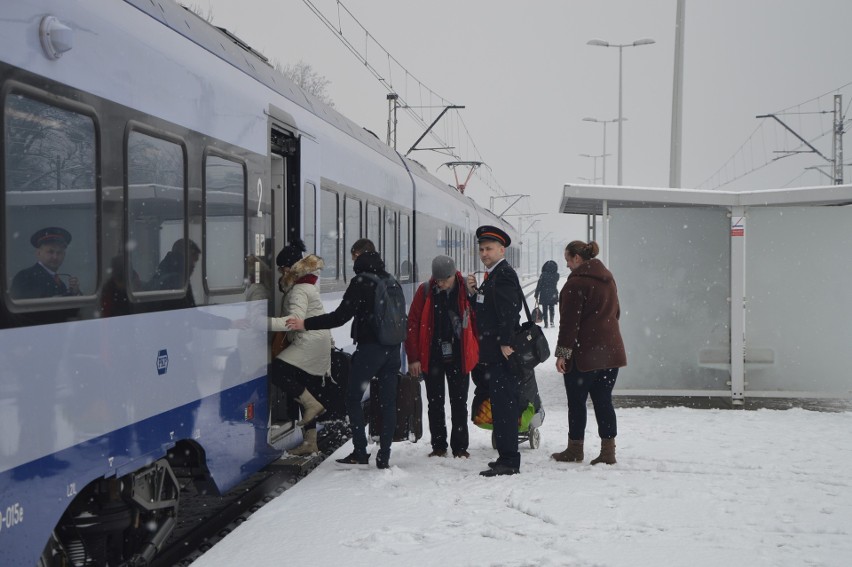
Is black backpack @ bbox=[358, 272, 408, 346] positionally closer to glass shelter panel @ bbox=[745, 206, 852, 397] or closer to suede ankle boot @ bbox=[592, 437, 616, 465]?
suede ankle boot @ bbox=[592, 437, 616, 465]

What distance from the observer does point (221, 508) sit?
6.95m

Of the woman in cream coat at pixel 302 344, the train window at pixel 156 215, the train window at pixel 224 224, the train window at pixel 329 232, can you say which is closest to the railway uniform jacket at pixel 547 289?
the train window at pixel 329 232

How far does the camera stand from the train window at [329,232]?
28.0ft

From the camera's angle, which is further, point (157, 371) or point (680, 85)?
point (680, 85)

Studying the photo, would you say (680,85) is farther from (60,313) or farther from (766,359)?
(60,313)

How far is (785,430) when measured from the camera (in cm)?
895

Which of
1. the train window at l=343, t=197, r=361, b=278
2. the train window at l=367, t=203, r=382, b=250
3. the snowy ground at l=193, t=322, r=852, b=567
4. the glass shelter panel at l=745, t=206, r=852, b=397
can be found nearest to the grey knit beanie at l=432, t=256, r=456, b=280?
the snowy ground at l=193, t=322, r=852, b=567

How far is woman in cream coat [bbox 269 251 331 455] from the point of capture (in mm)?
7047

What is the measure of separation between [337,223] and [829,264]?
18.5 feet

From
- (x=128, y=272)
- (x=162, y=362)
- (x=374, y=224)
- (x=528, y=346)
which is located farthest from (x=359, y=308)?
(x=374, y=224)

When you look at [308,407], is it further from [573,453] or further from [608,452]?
[608,452]

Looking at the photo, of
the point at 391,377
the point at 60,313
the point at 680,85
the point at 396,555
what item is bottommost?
the point at 396,555

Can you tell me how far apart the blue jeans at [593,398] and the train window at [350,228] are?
2961 millimetres

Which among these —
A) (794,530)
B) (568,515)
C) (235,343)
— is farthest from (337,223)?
(794,530)
